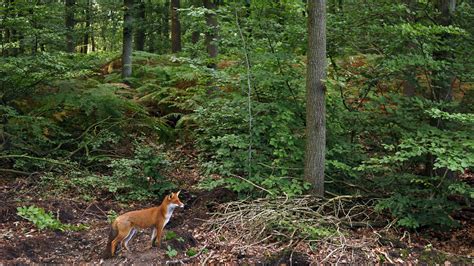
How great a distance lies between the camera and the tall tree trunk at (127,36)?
10406 mm

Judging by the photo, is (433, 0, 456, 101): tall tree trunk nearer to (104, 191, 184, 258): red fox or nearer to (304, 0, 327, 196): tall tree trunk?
(304, 0, 327, 196): tall tree trunk

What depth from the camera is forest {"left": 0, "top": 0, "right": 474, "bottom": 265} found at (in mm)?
5250

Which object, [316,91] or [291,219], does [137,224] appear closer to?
[291,219]

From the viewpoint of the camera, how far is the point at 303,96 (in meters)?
7.10

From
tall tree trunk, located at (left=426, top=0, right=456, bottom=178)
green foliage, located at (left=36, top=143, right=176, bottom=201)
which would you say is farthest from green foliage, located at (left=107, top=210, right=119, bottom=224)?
tall tree trunk, located at (left=426, top=0, right=456, bottom=178)

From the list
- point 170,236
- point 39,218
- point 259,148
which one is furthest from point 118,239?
point 259,148

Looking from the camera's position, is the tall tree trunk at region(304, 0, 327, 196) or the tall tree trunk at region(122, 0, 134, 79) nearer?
the tall tree trunk at region(304, 0, 327, 196)

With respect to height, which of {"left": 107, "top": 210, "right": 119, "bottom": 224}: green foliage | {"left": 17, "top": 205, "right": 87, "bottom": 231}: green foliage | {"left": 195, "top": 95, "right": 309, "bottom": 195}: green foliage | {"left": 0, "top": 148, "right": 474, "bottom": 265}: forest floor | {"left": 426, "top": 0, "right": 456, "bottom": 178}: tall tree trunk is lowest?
{"left": 107, "top": 210, "right": 119, "bottom": 224}: green foliage

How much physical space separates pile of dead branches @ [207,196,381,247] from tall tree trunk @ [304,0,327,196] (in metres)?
0.49

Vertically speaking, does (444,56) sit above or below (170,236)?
above

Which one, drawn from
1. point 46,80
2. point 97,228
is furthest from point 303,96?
point 46,80

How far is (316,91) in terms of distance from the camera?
6090mm

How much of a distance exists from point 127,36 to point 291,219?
24.4 feet

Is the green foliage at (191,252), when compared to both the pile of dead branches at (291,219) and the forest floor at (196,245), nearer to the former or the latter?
the forest floor at (196,245)
